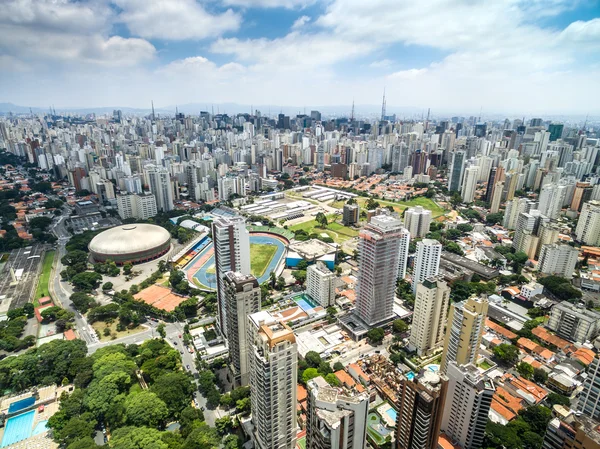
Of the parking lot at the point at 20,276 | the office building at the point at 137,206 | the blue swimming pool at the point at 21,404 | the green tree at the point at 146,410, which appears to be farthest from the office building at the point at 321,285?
the office building at the point at 137,206

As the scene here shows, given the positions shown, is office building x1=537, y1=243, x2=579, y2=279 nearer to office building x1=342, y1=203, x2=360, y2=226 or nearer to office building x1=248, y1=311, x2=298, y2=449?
office building x1=342, y1=203, x2=360, y2=226

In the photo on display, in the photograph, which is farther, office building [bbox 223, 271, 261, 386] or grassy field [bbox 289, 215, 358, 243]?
grassy field [bbox 289, 215, 358, 243]

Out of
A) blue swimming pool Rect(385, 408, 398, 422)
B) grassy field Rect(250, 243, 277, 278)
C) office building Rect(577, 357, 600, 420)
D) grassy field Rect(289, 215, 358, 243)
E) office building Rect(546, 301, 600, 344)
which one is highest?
office building Rect(577, 357, 600, 420)

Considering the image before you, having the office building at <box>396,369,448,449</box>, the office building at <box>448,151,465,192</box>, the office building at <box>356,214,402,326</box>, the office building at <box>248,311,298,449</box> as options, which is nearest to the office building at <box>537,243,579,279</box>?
the office building at <box>356,214,402,326</box>

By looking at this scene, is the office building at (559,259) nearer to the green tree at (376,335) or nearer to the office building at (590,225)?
the office building at (590,225)

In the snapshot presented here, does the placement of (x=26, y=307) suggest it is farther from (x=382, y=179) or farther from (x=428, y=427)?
(x=382, y=179)
